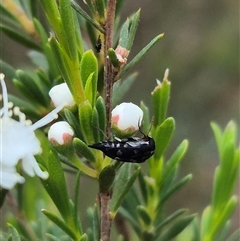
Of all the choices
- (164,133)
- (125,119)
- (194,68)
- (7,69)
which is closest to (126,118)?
(125,119)

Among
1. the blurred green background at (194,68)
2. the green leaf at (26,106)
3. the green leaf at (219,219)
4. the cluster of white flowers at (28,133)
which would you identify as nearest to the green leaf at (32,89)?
the green leaf at (26,106)

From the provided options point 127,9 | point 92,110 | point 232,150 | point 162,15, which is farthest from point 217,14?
point 92,110

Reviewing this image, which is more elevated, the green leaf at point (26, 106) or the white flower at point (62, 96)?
the white flower at point (62, 96)

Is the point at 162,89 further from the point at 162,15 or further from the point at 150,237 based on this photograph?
the point at 162,15

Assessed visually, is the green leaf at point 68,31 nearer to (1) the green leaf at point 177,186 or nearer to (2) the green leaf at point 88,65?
(2) the green leaf at point 88,65

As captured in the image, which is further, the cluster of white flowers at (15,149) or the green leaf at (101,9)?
the green leaf at (101,9)

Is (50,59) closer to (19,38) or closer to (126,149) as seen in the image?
(19,38)

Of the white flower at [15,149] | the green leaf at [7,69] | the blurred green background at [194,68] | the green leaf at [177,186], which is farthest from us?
the blurred green background at [194,68]

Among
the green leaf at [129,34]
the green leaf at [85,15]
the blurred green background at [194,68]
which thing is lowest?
the blurred green background at [194,68]
